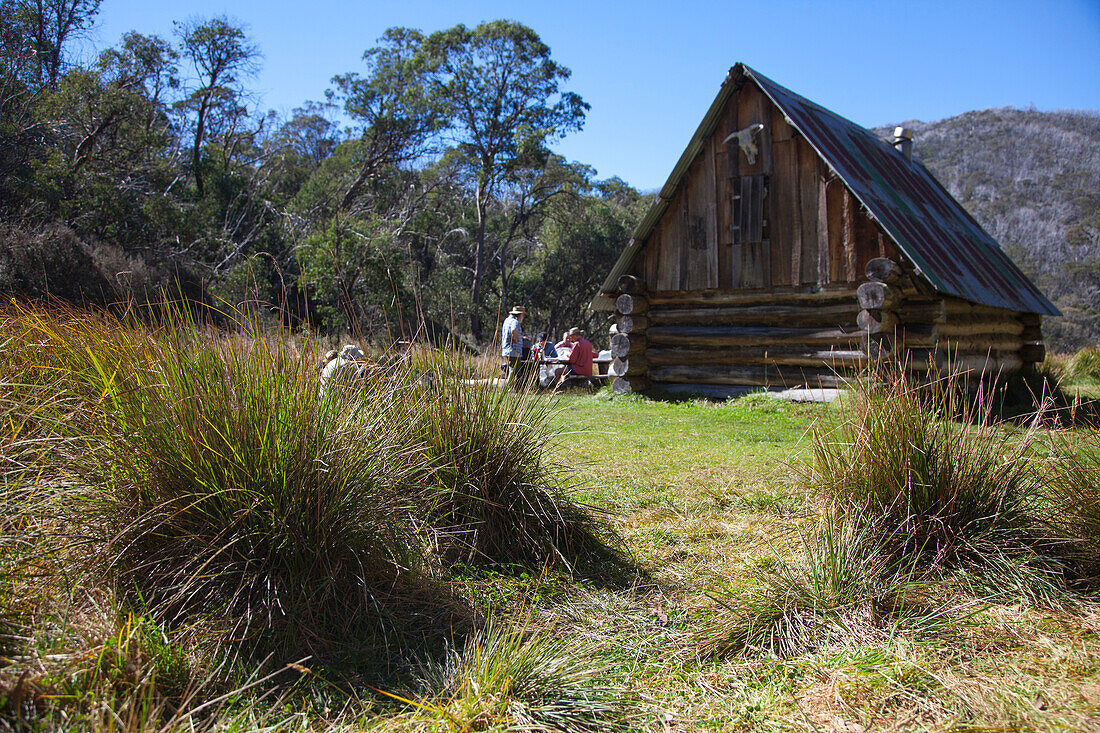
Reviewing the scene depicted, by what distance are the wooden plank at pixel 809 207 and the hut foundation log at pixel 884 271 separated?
96 cm

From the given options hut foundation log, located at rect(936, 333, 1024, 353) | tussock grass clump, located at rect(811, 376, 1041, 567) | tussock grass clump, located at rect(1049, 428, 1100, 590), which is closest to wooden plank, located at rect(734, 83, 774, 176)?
hut foundation log, located at rect(936, 333, 1024, 353)

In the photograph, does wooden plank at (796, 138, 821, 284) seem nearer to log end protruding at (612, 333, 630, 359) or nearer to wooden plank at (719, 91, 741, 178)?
wooden plank at (719, 91, 741, 178)

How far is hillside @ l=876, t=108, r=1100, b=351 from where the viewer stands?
139 feet

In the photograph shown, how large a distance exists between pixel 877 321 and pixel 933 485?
6466mm

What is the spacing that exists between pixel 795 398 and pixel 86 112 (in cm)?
1876

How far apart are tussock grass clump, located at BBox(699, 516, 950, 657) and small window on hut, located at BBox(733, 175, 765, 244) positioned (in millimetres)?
8179

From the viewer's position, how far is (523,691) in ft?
8.00

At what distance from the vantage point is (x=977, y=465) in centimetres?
360

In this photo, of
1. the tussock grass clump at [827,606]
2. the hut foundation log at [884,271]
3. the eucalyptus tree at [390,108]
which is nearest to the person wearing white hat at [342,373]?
the tussock grass clump at [827,606]

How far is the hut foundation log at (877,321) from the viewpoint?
9.45m

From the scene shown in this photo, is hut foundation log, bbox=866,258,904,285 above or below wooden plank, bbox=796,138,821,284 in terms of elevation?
below

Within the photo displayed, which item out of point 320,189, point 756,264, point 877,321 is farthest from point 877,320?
point 320,189

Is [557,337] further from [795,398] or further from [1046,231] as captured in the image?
[1046,231]

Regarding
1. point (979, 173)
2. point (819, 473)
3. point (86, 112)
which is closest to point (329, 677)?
point (819, 473)
